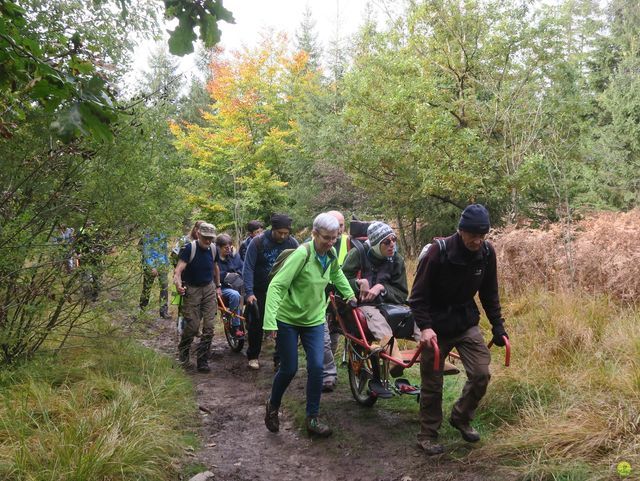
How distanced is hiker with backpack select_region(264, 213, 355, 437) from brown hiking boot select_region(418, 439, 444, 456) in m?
0.95

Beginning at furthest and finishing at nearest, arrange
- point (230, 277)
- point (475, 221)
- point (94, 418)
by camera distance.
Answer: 1. point (230, 277)
2. point (94, 418)
3. point (475, 221)

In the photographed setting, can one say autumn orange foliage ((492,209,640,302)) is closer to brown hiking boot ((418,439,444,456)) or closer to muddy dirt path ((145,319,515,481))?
muddy dirt path ((145,319,515,481))

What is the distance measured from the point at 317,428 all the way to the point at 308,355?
0.69m

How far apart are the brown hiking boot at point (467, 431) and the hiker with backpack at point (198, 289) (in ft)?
13.1

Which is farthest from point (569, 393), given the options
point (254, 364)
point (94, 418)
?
point (254, 364)

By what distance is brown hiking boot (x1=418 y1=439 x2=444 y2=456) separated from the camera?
4.43 meters

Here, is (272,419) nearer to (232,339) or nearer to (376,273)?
(376,273)

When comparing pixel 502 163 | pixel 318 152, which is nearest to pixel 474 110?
pixel 502 163

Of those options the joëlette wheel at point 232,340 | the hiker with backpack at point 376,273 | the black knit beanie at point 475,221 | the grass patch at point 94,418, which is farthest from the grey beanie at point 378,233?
the joëlette wheel at point 232,340

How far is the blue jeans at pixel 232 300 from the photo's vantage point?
8695 mm

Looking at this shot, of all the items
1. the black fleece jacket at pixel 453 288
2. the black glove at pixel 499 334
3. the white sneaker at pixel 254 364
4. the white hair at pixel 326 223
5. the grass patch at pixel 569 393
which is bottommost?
the white sneaker at pixel 254 364

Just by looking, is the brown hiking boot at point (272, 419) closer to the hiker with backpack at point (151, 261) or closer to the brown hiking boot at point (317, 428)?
the brown hiking boot at point (317, 428)

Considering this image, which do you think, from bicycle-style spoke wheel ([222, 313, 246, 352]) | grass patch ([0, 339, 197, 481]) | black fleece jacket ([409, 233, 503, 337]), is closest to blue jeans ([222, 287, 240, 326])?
bicycle-style spoke wheel ([222, 313, 246, 352])

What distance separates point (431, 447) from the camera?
4453 mm
